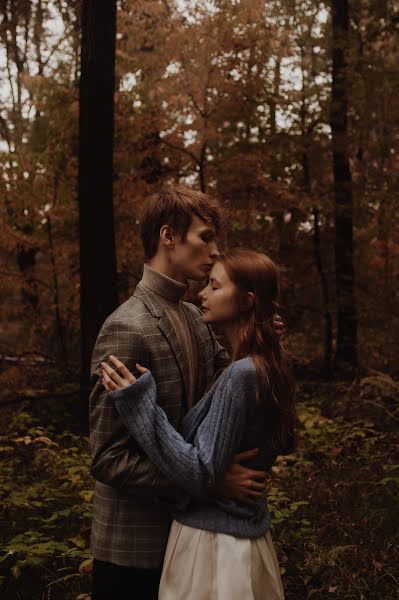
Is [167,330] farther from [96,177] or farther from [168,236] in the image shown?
[96,177]

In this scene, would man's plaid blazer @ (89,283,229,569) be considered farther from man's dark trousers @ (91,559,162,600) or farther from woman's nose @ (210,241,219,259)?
woman's nose @ (210,241,219,259)

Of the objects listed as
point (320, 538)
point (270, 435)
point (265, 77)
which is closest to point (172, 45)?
point (265, 77)

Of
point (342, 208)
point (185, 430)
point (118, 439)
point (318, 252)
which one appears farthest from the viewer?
point (318, 252)

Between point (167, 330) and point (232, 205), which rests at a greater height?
point (232, 205)

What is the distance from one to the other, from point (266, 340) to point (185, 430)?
0.44m

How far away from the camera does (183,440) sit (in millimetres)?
2008

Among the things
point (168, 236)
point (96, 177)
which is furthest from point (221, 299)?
point (96, 177)

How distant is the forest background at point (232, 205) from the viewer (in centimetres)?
601

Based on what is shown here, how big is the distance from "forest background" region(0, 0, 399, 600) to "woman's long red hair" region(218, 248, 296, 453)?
111 inches

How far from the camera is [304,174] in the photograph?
10164mm

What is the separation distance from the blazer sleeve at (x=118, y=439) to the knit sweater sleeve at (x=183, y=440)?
0.09 m

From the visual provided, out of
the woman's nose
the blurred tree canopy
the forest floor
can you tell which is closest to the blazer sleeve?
the woman's nose

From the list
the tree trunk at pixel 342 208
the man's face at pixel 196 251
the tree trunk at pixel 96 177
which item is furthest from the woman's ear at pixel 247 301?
the tree trunk at pixel 342 208

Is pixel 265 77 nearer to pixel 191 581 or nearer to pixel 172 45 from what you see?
pixel 172 45
